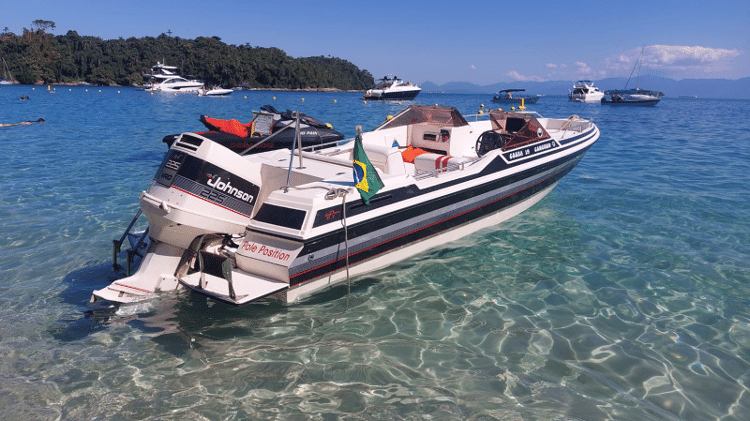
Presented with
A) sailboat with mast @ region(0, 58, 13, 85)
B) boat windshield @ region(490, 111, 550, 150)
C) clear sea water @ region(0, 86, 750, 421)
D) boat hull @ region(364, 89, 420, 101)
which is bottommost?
clear sea water @ region(0, 86, 750, 421)

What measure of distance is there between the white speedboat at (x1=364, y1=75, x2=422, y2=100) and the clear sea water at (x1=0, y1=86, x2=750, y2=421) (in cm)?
6104

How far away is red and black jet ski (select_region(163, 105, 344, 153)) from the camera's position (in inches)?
472

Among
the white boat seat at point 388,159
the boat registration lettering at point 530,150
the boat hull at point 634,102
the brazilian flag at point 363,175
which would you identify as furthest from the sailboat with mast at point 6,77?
the brazilian flag at point 363,175

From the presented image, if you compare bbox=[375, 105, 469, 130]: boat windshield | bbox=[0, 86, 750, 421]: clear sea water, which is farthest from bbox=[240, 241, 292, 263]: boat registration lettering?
bbox=[375, 105, 469, 130]: boat windshield

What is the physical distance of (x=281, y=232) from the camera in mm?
5988

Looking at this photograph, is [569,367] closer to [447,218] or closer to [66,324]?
[447,218]

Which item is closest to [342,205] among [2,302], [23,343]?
[23,343]

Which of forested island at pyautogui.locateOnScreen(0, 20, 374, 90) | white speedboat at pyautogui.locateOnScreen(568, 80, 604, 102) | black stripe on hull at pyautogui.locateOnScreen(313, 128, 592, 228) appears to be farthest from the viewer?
forested island at pyautogui.locateOnScreen(0, 20, 374, 90)

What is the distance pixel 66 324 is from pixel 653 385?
22.5ft

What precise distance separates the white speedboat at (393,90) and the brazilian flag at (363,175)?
6379 cm

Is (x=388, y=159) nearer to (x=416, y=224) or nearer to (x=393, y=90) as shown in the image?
(x=416, y=224)

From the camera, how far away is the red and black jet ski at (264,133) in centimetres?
1200

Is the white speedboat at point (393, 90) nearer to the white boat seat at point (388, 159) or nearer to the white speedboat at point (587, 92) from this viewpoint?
the white speedboat at point (587, 92)

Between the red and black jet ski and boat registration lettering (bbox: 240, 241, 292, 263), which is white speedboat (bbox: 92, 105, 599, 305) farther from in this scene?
the red and black jet ski
